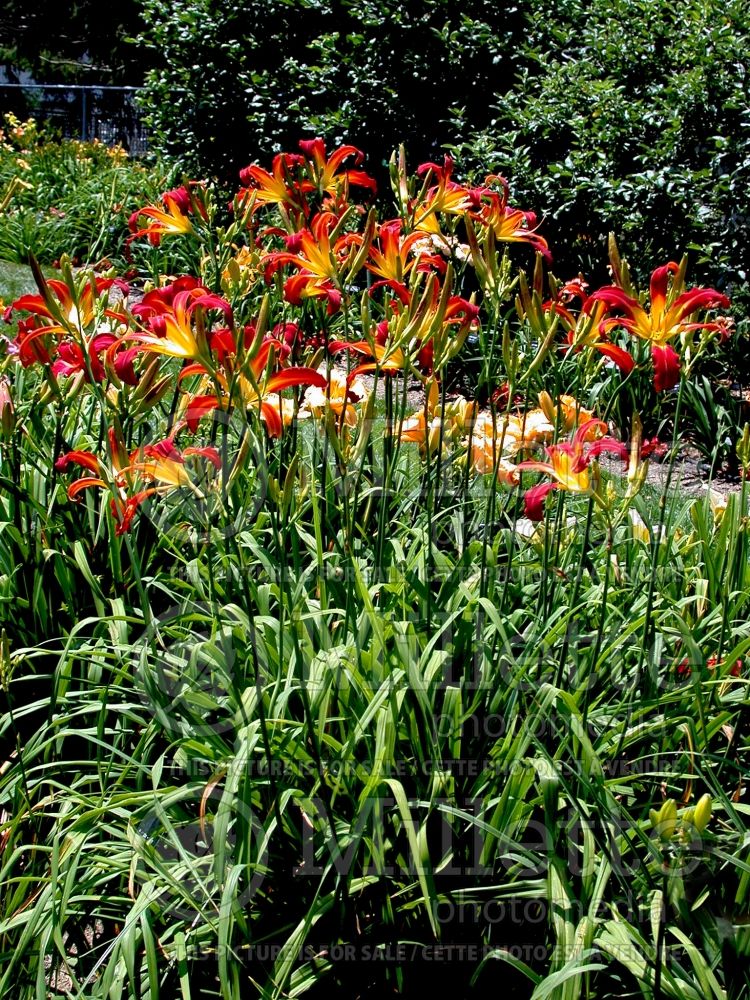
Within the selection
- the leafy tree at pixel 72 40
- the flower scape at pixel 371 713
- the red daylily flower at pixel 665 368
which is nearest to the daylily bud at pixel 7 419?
the flower scape at pixel 371 713

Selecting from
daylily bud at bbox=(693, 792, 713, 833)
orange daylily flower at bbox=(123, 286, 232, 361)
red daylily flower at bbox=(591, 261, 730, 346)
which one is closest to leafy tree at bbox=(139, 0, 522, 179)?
red daylily flower at bbox=(591, 261, 730, 346)

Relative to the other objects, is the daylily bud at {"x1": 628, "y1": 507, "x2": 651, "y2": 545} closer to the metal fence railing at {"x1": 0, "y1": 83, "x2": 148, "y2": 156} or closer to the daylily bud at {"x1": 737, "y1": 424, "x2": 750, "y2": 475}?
the daylily bud at {"x1": 737, "y1": 424, "x2": 750, "y2": 475}

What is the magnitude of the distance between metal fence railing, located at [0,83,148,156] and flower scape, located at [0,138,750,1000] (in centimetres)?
1891

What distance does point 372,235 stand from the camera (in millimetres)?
1849

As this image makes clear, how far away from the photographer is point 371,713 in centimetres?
185

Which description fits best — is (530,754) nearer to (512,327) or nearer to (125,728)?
(125,728)

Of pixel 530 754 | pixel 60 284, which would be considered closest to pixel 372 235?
pixel 60 284

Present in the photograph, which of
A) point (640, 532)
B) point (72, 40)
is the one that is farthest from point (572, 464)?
point (72, 40)

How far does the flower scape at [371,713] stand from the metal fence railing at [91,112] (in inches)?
745

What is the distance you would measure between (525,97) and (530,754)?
5.07 metres

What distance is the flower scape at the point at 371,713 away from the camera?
173 centimetres

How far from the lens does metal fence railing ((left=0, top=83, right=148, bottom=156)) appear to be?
19.9 m

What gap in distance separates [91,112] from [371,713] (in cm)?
2139

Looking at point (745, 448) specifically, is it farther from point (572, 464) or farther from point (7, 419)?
point (7, 419)
